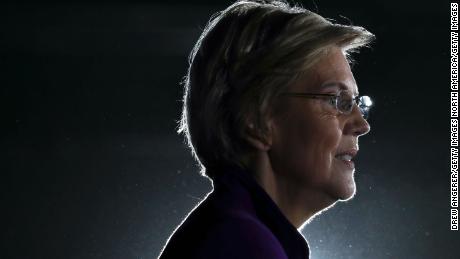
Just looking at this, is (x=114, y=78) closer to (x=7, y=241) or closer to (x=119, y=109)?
(x=119, y=109)

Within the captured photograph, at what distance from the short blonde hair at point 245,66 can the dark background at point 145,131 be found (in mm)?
1670

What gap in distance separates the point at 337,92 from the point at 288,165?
11 centimetres

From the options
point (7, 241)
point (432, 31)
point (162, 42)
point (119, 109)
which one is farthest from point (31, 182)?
point (432, 31)

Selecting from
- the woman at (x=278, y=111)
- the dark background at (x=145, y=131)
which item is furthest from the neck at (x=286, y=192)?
the dark background at (x=145, y=131)

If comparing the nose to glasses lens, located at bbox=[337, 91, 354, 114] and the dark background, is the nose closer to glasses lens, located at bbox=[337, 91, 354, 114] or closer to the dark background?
glasses lens, located at bbox=[337, 91, 354, 114]

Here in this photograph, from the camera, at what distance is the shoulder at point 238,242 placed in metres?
0.76

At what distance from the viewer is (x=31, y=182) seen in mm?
2697

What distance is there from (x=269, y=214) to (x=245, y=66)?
171mm

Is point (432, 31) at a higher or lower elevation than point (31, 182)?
higher

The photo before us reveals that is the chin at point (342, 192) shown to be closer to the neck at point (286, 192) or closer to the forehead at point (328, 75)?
the neck at point (286, 192)

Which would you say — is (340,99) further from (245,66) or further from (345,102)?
(245,66)

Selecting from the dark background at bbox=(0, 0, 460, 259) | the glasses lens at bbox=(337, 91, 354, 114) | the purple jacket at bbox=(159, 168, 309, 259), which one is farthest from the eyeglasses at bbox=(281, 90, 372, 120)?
the dark background at bbox=(0, 0, 460, 259)

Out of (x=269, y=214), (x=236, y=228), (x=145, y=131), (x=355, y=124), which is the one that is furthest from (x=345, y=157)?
(x=145, y=131)

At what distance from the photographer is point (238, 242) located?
0.77 m
